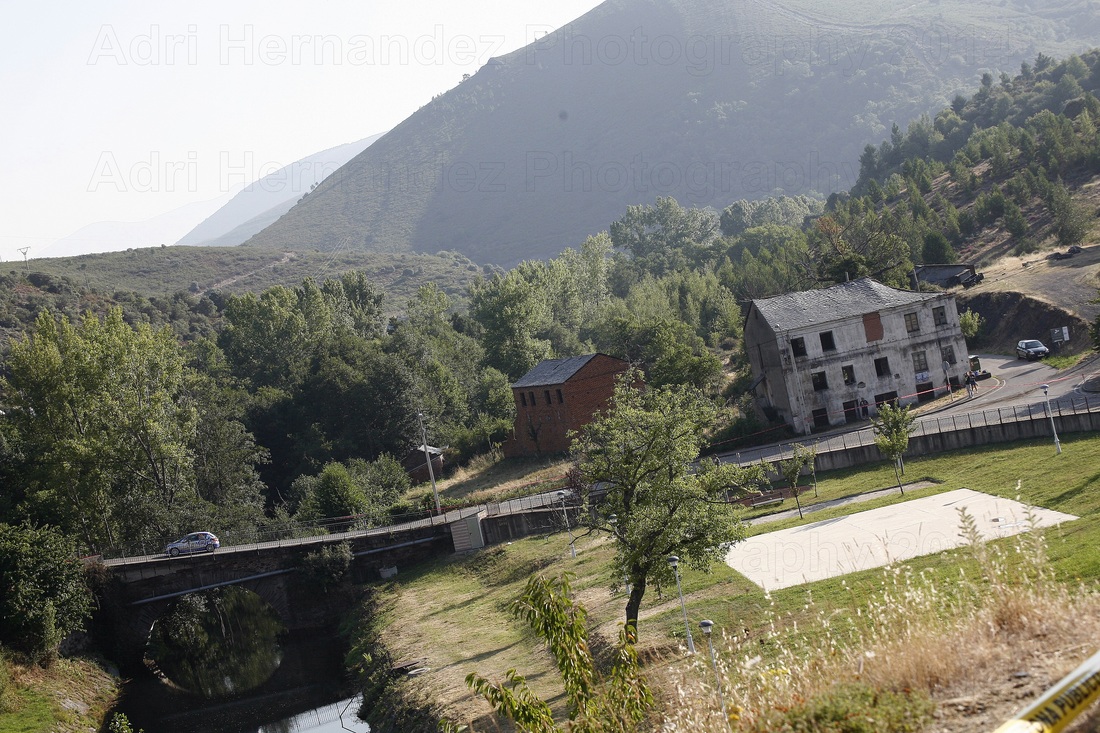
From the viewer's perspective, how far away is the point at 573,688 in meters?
12.0

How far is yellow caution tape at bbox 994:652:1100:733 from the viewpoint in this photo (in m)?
6.92

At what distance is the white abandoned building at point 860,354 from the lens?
5891 cm

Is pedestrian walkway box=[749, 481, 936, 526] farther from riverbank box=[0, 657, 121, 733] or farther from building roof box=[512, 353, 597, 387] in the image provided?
building roof box=[512, 353, 597, 387]

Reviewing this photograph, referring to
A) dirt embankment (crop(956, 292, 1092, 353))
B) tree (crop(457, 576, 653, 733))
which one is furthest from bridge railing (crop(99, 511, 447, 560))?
dirt embankment (crop(956, 292, 1092, 353))

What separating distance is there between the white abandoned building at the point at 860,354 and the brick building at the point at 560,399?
1237 cm

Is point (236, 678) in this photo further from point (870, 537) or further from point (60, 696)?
point (870, 537)

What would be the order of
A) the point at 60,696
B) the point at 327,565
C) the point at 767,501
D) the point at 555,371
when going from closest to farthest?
the point at 60,696 < the point at 767,501 < the point at 327,565 < the point at 555,371

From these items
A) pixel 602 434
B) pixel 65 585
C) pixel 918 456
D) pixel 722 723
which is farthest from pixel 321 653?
pixel 722 723

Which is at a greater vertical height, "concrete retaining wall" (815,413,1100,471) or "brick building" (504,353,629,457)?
"brick building" (504,353,629,457)

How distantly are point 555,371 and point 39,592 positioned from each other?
124 feet

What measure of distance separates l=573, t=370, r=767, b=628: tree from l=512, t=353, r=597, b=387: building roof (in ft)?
129

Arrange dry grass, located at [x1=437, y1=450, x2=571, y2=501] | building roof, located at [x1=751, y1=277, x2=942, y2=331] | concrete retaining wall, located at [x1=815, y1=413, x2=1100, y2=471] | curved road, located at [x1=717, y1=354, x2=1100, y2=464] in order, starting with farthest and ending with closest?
building roof, located at [x1=751, y1=277, x2=942, y2=331] < dry grass, located at [x1=437, y1=450, x2=571, y2=501] < curved road, located at [x1=717, y1=354, x2=1100, y2=464] < concrete retaining wall, located at [x1=815, y1=413, x2=1100, y2=471]

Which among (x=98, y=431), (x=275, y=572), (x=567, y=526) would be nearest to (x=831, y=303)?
(x=567, y=526)

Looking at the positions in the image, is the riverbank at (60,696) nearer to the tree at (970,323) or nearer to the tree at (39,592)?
the tree at (39,592)
